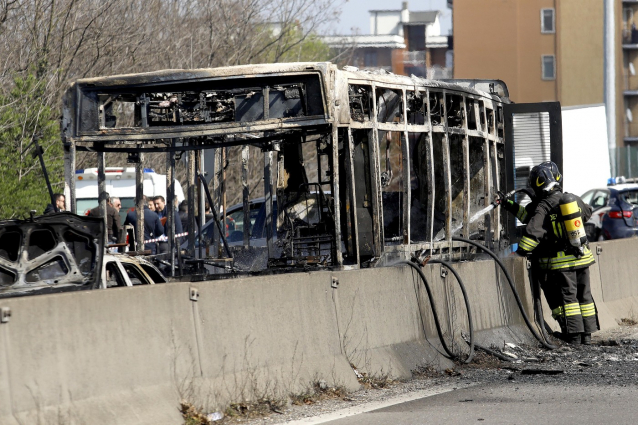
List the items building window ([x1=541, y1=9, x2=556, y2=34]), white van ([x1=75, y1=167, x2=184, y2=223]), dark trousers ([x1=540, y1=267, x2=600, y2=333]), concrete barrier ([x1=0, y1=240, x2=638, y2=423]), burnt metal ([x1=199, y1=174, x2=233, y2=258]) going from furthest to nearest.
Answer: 1. building window ([x1=541, y1=9, x2=556, y2=34])
2. white van ([x1=75, y1=167, x2=184, y2=223])
3. burnt metal ([x1=199, y1=174, x2=233, y2=258])
4. dark trousers ([x1=540, y1=267, x2=600, y2=333])
5. concrete barrier ([x1=0, y1=240, x2=638, y2=423])

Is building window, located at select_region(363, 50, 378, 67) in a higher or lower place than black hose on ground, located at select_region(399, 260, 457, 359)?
higher

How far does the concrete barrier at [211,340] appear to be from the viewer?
20.4ft

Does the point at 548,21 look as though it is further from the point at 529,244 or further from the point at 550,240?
the point at 529,244

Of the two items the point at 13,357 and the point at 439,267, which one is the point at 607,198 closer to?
the point at 439,267

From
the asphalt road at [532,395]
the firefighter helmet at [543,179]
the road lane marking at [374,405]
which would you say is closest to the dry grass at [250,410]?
the road lane marking at [374,405]

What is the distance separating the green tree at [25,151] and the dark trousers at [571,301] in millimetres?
11750

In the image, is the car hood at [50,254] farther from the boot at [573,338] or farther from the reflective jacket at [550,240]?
the boot at [573,338]

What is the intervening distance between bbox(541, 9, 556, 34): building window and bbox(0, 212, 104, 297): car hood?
214ft

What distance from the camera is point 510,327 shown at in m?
11.8

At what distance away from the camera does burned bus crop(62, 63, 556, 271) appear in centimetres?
1101

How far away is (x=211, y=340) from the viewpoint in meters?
7.47

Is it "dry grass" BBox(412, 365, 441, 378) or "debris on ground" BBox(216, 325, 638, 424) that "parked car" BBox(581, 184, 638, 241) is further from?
"dry grass" BBox(412, 365, 441, 378)

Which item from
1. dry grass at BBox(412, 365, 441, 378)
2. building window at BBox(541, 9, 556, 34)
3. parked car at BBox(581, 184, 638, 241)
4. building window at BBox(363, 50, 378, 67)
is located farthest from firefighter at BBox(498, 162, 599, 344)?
building window at BBox(363, 50, 378, 67)

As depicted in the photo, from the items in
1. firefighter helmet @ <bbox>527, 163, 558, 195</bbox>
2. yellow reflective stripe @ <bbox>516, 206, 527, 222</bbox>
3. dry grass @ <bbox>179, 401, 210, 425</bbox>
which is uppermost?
firefighter helmet @ <bbox>527, 163, 558, 195</bbox>
